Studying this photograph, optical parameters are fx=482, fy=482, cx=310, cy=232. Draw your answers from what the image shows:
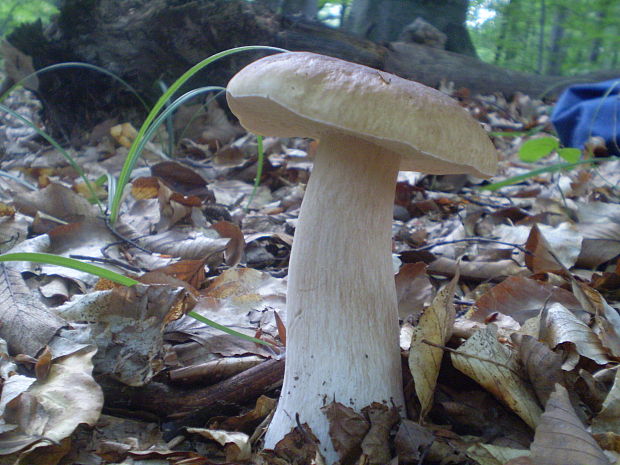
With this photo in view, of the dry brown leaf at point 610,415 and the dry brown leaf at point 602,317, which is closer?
the dry brown leaf at point 610,415

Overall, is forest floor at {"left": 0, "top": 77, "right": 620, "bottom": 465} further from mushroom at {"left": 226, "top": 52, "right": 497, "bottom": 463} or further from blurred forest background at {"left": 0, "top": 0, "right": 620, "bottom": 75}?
blurred forest background at {"left": 0, "top": 0, "right": 620, "bottom": 75}

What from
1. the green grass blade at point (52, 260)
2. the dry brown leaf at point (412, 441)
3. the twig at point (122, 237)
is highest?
the green grass blade at point (52, 260)

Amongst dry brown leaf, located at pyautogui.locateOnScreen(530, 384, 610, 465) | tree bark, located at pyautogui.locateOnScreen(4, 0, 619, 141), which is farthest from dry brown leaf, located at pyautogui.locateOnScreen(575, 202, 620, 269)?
tree bark, located at pyautogui.locateOnScreen(4, 0, 619, 141)

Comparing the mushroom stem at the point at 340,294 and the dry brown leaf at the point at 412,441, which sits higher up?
the mushroom stem at the point at 340,294

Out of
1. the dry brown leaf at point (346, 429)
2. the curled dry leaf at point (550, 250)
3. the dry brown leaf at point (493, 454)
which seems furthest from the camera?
the curled dry leaf at point (550, 250)

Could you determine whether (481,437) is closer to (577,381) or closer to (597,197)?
(577,381)

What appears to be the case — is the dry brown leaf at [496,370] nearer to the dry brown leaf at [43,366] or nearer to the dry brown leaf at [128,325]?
the dry brown leaf at [128,325]

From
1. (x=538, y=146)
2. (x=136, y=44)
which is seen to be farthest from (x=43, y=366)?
(x=136, y=44)

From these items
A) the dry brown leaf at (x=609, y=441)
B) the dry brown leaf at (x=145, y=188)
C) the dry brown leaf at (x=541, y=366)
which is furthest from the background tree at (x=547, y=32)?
the dry brown leaf at (x=609, y=441)
